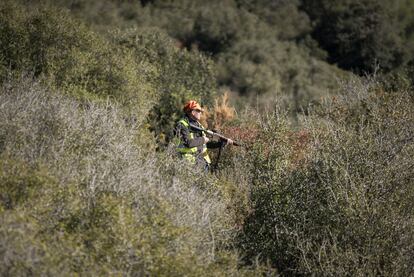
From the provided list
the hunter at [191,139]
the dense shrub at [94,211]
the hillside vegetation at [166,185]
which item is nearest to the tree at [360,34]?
the hillside vegetation at [166,185]

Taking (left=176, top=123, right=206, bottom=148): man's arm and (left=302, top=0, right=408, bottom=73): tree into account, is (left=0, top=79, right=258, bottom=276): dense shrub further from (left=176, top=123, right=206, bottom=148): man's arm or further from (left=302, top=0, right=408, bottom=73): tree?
(left=302, top=0, right=408, bottom=73): tree

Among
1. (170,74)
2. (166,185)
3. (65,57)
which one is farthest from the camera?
(170,74)

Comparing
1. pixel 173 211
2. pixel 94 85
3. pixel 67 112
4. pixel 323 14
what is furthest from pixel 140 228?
pixel 323 14

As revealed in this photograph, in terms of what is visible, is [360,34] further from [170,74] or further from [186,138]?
[186,138]

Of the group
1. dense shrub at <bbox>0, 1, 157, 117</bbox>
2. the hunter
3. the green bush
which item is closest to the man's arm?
the hunter

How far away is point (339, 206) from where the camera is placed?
707 cm

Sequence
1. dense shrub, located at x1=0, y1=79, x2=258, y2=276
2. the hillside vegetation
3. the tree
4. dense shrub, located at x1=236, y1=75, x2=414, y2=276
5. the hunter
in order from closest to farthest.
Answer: dense shrub, located at x1=0, y1=79, x2=258, y2=276, the hillside vegetation, dense shrub, located at x1=236, y1=75, x2=414, y2=276, the hunter, the tree

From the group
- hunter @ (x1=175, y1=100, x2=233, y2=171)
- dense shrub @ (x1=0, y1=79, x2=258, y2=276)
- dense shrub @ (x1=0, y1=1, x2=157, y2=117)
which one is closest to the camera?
dense shrub @ (x1=0, y1=79, x2=258, y2=276)

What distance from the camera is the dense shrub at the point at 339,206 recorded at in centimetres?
659

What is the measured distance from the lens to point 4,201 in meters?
5.70

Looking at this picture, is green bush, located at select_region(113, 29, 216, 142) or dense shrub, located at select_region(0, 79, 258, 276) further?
green bush, located at select_region(113, 29, 216, 142)

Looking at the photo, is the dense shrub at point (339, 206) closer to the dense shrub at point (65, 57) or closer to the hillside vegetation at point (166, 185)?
the hillside vegetation at point (166, 185)

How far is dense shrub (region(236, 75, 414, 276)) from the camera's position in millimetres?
6590

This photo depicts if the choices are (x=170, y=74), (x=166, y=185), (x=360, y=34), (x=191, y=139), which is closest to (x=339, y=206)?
(x=166, y=185)
